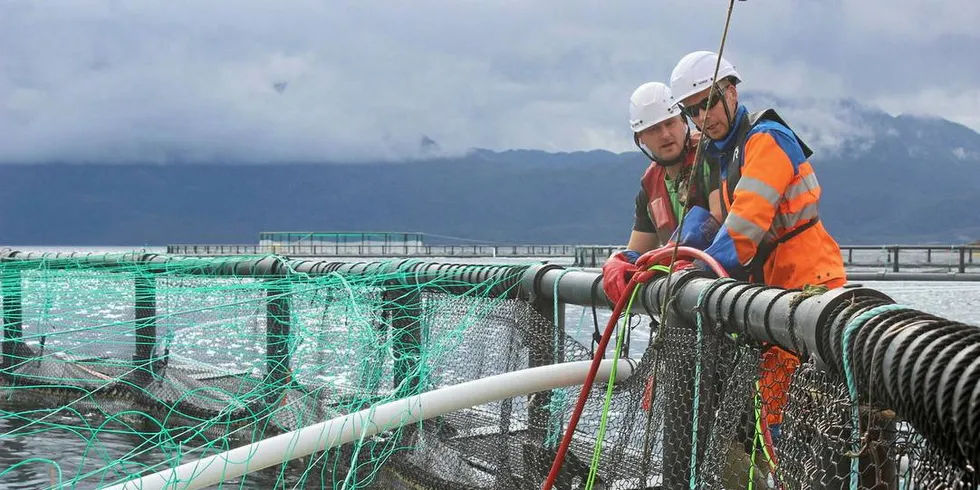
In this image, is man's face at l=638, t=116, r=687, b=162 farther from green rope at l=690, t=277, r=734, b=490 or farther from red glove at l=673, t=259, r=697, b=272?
green rope at l=690, t=277, r=734, b=490

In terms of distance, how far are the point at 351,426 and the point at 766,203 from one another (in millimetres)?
1704

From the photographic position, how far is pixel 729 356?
106 inches

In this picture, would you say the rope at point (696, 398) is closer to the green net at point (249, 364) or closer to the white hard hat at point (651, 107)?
the green net at point (249, 364)

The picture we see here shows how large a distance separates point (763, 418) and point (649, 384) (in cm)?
73

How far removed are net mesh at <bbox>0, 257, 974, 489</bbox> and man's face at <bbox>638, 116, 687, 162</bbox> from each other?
85cm

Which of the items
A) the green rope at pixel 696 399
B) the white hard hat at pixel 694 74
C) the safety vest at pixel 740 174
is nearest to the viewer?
the green rope at pixel 696 399

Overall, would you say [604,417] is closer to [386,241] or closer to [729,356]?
[729,356]

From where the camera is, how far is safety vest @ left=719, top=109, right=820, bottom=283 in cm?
383

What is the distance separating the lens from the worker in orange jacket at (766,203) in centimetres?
356

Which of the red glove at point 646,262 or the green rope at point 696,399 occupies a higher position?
the red glove at point 646,262

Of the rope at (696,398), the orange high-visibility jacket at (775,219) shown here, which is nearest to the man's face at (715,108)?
the orange high-visibility jacket at (775,219)

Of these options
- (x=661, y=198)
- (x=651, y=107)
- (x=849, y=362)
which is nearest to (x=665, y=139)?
(x=651, y=107)

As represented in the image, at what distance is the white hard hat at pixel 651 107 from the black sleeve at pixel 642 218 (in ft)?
1.41

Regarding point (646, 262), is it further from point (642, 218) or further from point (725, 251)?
point (642, 218)
